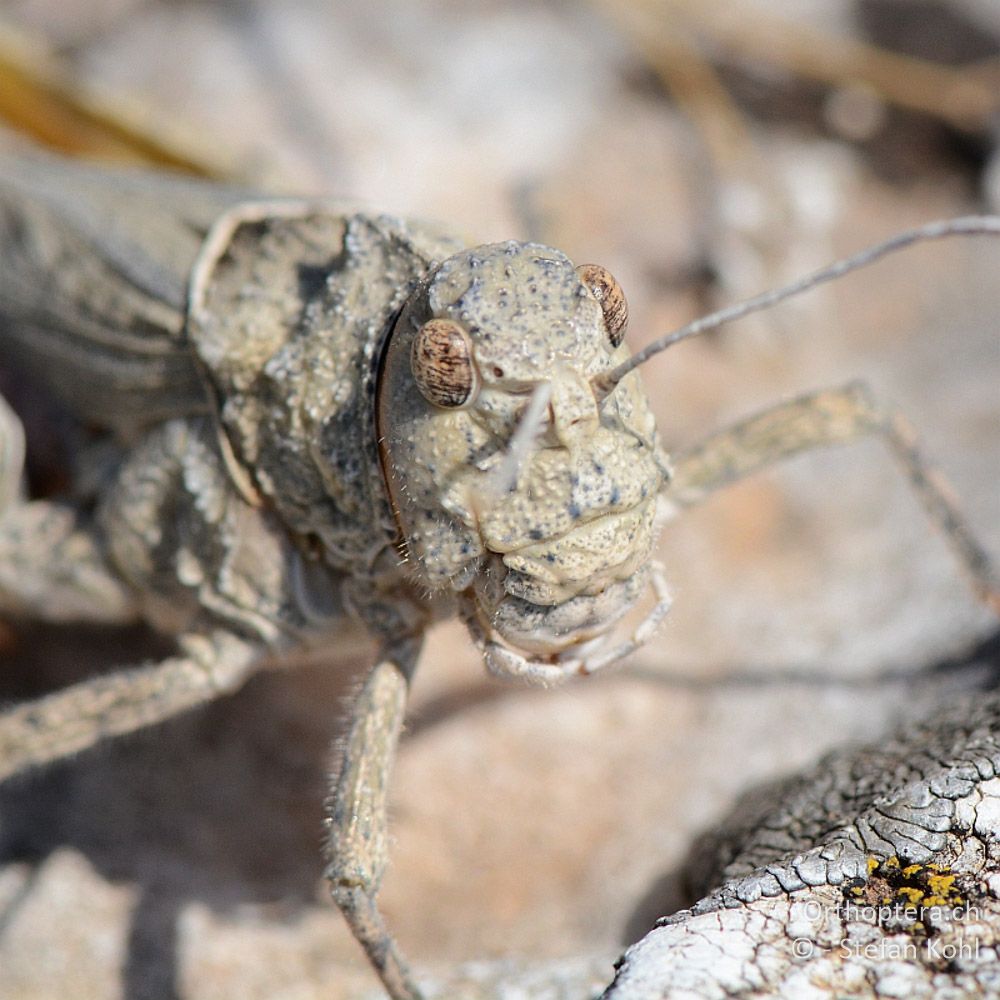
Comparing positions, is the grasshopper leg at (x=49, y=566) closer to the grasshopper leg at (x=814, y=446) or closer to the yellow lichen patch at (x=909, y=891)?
the grasshopper leg at (x=814, y=446)

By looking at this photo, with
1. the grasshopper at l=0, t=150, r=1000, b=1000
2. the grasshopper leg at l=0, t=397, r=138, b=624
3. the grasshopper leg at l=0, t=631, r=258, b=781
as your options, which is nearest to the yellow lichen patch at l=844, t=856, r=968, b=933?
the grasshopper at l=0, t=150, r=1000, b=1000

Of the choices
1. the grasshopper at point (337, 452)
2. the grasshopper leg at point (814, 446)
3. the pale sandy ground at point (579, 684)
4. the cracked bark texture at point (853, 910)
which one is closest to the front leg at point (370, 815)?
the grasshopper at point (337, 452)

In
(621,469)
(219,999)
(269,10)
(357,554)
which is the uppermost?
(269,10)

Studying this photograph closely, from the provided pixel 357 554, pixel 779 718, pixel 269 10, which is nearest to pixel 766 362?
pixel 779 718

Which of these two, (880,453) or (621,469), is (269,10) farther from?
(621,469)

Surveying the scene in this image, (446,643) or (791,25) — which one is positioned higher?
(791,25)

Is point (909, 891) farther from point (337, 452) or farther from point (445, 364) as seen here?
point (337, 452)

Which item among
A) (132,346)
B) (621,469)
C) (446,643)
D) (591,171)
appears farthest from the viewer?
(591,171)
